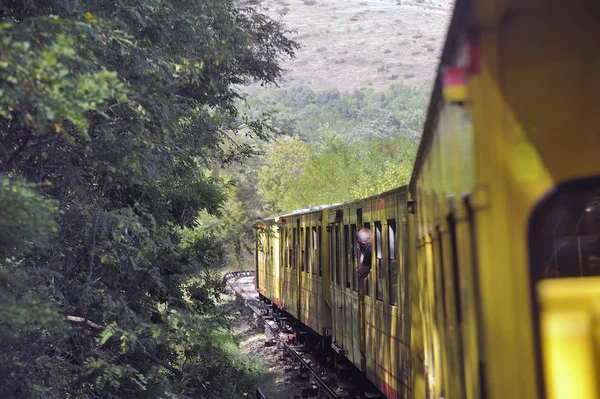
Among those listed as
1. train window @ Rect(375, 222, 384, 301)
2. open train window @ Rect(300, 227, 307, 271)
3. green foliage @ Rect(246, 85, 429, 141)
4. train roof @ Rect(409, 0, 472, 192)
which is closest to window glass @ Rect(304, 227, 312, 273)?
open train window @ Rect(300, 227, 307, 271)

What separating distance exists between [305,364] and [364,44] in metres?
165

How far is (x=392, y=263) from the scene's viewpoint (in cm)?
792

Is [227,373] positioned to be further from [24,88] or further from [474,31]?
[474,31]

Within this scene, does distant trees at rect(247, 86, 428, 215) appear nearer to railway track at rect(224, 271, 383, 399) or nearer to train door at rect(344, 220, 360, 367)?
railway track at rect(224, 271, 383, 399)

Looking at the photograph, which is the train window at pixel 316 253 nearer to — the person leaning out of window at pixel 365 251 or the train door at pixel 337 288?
the train door at pixel 337 288

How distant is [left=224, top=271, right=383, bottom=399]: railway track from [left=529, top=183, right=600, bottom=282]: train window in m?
7.99

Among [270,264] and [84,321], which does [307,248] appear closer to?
[270,264]

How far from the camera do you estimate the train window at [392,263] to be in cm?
778

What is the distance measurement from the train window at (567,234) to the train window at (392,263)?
201 inches

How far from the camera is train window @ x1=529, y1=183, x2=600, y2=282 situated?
247cm

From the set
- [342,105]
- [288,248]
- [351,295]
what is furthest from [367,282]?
[342,105]

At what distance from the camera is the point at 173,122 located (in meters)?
8.31

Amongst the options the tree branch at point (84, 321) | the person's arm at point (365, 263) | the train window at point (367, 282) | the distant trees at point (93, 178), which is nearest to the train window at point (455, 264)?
the distant trees at point (93, 178)

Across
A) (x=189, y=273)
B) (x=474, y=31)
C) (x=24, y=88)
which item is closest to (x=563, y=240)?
(x=474, y=31)
